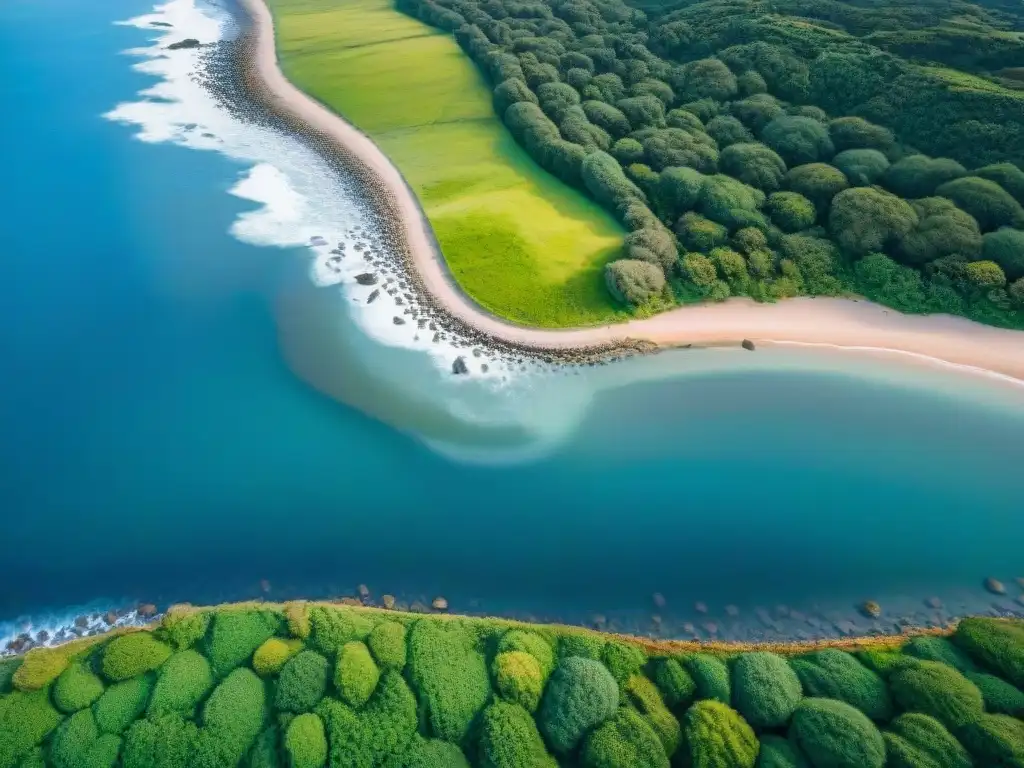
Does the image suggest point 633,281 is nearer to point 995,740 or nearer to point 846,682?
Result: point 846,682

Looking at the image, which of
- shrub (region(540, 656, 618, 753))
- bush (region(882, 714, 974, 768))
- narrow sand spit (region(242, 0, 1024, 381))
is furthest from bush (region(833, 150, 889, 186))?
shrub (region(540, 656, 618, 753))

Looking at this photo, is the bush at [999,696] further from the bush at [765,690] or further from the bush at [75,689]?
the bush at [75,689]

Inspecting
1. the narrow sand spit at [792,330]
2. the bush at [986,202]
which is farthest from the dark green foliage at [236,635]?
the bush at [986,202]

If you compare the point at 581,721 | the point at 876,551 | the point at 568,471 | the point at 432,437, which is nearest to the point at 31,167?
the point at 432,437

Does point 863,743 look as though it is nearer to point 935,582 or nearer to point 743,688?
point 743,688

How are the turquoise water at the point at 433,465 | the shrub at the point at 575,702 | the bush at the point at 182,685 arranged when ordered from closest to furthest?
the shrub at the point at 575,702 < the bush at the point at 182,685 < the turquoise water at the point at 433,465
